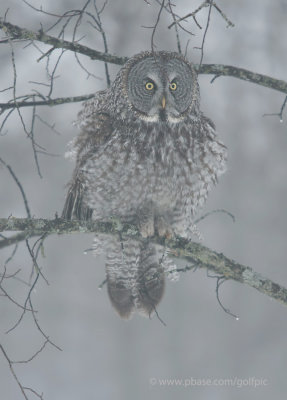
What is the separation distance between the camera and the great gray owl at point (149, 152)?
327 cm

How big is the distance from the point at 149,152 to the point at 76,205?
608 mm

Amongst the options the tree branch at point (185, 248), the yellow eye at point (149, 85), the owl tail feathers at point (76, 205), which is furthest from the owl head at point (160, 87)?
the tree branch at point (185, 248)

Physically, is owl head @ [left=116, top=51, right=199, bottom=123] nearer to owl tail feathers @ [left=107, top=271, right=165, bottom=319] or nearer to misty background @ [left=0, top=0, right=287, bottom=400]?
owl tail feathers @ [left=107, top=271, right=165, bottom=319]

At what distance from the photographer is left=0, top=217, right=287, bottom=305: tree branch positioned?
253cm

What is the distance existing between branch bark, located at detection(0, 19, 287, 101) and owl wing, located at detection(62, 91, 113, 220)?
46 centimetres

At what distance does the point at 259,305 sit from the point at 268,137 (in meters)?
3.25

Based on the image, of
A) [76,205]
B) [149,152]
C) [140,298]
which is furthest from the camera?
[140,298]

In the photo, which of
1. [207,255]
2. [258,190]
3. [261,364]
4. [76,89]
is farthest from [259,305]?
[207,255]

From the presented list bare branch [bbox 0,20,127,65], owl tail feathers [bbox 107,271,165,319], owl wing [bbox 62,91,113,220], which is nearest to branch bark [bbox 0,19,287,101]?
bare branch [bbox 0,20,127,65]

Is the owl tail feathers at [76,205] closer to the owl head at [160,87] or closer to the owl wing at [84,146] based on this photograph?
the owl wing at [84,146]

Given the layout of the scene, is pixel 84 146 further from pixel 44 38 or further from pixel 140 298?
pixel 140 298

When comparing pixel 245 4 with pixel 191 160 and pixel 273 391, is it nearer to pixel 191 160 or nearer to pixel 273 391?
pixel 273 391

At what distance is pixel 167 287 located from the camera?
10961mm

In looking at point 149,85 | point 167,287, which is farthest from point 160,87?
point 167,287
